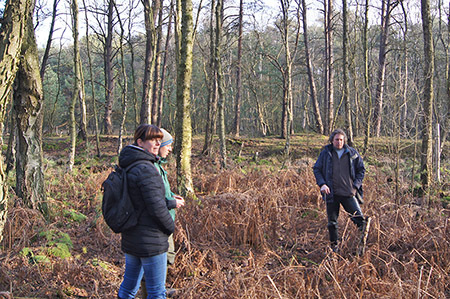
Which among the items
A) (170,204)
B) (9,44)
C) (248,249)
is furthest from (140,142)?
(248,249)

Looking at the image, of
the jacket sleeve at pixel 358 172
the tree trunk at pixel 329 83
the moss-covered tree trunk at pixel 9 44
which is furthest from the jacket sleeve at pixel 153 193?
the tree trunk at pixel 329 83

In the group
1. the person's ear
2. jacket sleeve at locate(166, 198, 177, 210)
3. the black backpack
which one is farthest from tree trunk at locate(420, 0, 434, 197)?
the black backpack

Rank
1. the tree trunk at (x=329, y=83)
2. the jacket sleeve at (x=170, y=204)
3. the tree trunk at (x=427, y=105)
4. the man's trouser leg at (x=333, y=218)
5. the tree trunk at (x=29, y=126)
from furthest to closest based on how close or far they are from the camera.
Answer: the tree trunk at (x=329, y=83), the tree trunk at (x=427, y=105), the tree trunk at (x=29, y=126), the man's trouser leg at (x=333, y=218), the jacket sleeve at (x=170, y=204)

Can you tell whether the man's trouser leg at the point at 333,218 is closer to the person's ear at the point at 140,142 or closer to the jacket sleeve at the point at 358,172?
the jacket sleeve at the point at 358,172

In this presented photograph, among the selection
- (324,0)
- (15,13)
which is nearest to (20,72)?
(15,13)

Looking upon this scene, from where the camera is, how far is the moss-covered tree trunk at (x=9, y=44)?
286cm

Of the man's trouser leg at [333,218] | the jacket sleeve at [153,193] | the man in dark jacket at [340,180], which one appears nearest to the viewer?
the jacket sleeve at [153,193]

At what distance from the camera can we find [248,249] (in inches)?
198

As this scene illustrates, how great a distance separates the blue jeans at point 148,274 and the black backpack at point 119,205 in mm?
326

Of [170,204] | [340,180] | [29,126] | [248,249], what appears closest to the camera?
[170,204]

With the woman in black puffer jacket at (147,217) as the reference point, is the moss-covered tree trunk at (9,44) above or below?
above

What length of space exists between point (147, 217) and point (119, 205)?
0.23m

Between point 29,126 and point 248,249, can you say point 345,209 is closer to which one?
point 248,249

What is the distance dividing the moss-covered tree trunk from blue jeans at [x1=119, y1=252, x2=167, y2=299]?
4.43 feet
